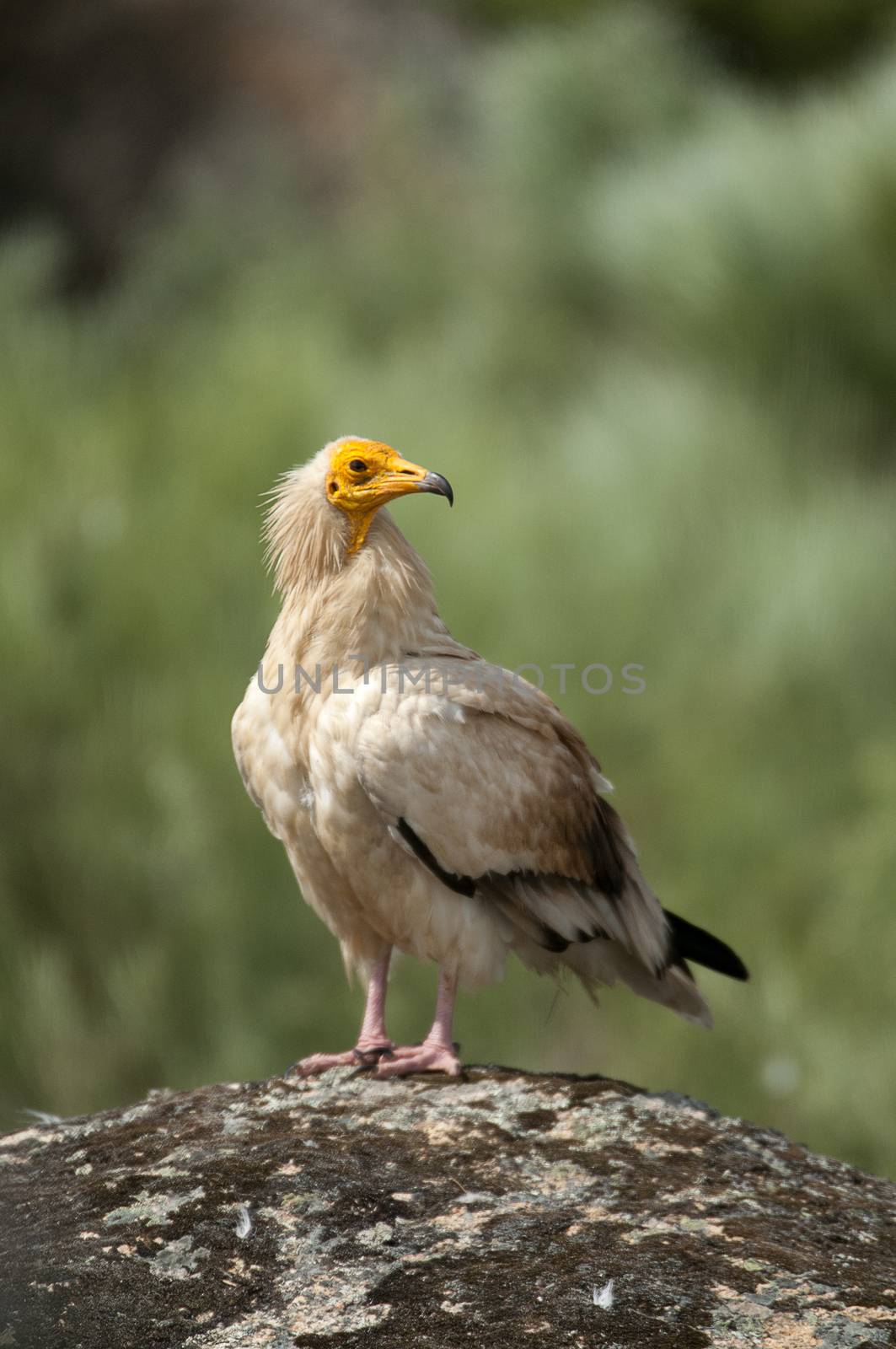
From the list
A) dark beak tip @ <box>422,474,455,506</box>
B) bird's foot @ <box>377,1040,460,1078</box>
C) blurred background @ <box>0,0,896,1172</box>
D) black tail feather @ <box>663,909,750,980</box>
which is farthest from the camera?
blurred background @ <box>0,0,896,1172</box>

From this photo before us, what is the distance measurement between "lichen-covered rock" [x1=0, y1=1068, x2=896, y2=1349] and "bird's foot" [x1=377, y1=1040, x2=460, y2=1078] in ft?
0.75

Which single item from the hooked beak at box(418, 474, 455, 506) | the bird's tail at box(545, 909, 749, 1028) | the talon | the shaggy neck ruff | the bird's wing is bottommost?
the talon

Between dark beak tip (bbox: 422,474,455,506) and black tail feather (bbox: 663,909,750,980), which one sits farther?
black tail feather (bbox: 663,909,750,980)

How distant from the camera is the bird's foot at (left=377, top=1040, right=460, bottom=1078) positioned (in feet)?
13.0

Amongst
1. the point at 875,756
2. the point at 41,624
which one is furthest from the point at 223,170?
the point at 875,756

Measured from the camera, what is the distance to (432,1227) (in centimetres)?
297

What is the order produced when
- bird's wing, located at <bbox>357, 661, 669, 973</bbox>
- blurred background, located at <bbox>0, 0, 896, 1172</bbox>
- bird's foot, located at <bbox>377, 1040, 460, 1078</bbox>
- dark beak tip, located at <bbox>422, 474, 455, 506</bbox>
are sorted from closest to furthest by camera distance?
bird's foot, located at <bbox>377, 1040, 460, 1078</bbox> → bird's wing, located at <bbox>357, 661, 669, 973</bbox> → dark beak tip, located at <bbox>422, 474, 455, 506</bbox> → blurred background, located at <bbox>0, 0, 896, 1172</bbox>

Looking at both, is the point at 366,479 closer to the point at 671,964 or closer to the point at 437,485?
the point at 437,485

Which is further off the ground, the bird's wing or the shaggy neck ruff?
the shaggy neck ruff

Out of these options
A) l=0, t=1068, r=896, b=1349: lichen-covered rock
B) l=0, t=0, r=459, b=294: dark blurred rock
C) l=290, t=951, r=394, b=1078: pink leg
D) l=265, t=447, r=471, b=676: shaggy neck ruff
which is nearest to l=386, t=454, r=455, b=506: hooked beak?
Answer: l=265, t=447, r=471, b=676: shaggy neck ruff

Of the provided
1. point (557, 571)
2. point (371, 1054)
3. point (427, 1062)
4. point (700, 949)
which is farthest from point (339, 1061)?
point (557, 571)

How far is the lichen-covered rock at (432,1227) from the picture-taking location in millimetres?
2631

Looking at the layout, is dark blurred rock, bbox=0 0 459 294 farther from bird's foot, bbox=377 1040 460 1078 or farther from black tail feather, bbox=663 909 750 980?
bird's foot, bbox=377 1040 460 1078

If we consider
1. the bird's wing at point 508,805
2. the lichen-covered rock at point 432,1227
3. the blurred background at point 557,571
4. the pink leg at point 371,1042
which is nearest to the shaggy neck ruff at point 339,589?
the bird's wing at point 508,805
